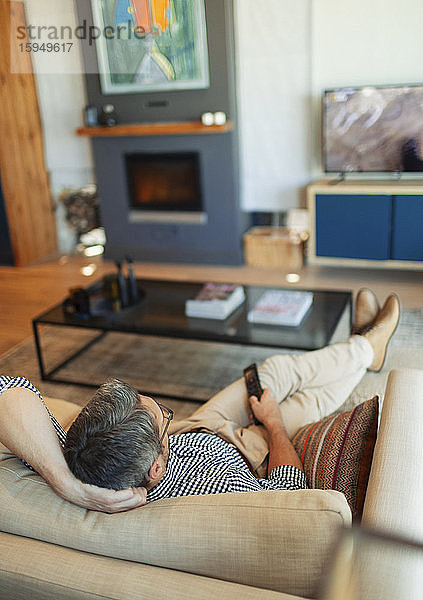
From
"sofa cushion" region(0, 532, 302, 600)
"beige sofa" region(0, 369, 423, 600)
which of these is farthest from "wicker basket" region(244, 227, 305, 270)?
"sofa cushion" region(0, 532, 302, 600)

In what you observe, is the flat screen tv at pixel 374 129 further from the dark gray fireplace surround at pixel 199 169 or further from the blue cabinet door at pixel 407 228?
the dark gray fireplace surround at pixel 199 169

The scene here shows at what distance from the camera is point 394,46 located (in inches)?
146

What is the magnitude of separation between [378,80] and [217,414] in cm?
294

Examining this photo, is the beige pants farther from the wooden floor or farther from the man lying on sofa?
the wooden floor

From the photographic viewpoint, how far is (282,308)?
2.61 m

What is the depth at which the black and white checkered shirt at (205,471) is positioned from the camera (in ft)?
3.83

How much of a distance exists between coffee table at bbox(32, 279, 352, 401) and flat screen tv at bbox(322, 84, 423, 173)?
145cm

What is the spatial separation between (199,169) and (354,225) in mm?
1188

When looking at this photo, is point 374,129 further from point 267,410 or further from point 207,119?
point 267,410

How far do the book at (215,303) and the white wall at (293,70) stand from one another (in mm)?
1715

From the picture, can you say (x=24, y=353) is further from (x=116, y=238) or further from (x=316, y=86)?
(x=316, y=86)

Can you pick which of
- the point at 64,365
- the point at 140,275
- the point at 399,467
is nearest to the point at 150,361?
the point at 64,365

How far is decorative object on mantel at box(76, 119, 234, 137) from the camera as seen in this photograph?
13.2ft

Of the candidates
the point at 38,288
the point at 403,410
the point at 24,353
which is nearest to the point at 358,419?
the point at 403,410
